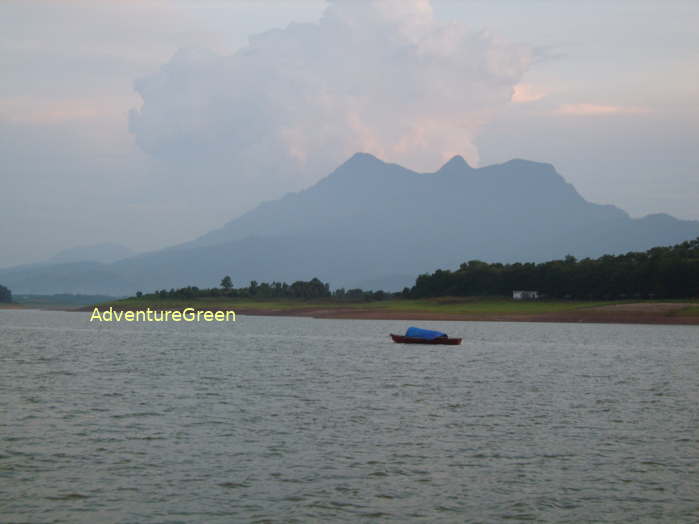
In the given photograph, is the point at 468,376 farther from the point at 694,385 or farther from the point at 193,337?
the point at 193,337

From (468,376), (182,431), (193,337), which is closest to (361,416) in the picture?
(182,431)

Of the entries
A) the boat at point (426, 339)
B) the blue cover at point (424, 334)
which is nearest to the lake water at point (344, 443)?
the boat at point (426, 339)

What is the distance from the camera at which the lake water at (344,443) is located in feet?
101

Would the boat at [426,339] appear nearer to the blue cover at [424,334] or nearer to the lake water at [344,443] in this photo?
the blue cover at [424,334]

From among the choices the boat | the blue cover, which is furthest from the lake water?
the blue cover

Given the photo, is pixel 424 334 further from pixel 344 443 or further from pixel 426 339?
pixel 344 443

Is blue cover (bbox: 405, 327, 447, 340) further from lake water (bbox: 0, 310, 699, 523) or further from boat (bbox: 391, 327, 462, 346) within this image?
lake water (bbox: 0, 310, 699, 523)

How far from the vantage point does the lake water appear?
30.8 m

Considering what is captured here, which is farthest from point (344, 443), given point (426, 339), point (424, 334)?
point (424, 334)

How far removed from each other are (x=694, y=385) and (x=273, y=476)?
46.1m

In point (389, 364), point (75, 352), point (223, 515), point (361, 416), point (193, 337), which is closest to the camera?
point (223, 515)

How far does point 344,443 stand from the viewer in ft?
136

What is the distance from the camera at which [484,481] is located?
1355 inches

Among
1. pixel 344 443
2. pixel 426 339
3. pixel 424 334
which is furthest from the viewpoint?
pixel 424 334
